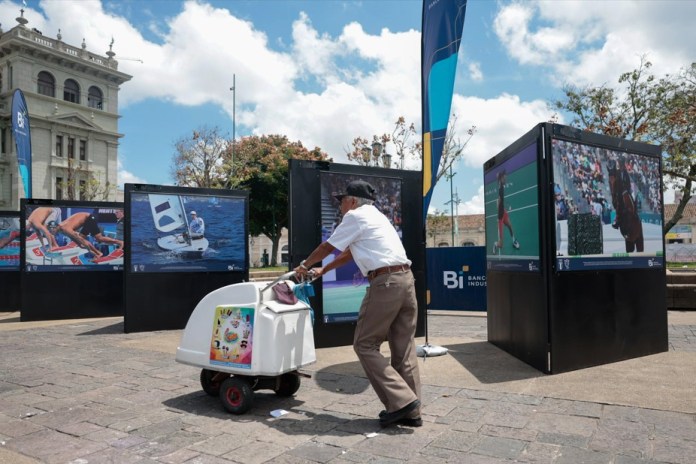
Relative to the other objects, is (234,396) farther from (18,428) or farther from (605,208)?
(605,208)

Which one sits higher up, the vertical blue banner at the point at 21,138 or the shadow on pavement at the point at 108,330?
the vertical blue banner at the point at 21,138

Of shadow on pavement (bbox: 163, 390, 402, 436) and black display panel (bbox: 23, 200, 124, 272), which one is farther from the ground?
black display panel (bbox: 23, 200, 124, 272)

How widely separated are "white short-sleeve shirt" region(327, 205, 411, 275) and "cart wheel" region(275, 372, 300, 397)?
137 centimetres

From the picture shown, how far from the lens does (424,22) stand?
7.13m

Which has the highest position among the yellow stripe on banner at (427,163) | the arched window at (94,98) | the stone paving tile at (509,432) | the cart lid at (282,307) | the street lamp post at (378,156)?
the arched window at (94,98)

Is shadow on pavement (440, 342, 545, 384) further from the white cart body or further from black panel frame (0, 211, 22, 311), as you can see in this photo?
black panel frame (0, 211, 22, 311)

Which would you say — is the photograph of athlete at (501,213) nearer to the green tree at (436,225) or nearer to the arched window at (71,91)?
the green tree at (436,225)

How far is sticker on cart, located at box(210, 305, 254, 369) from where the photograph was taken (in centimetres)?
434

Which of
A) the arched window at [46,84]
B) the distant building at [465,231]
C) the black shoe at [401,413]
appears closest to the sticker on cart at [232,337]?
the black shoe at [401,413]

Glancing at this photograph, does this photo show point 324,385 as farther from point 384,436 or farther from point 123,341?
point 123,341

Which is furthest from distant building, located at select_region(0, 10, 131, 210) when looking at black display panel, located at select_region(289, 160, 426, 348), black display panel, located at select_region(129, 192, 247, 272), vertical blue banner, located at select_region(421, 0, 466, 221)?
vertical blue banner, located at select_region(421, 0, 466, 221)

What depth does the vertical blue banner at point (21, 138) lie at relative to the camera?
1505 centimetres

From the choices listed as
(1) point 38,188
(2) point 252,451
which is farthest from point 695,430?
(1) point 38,188

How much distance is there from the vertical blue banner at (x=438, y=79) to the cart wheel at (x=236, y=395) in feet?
Answer: 11.8
